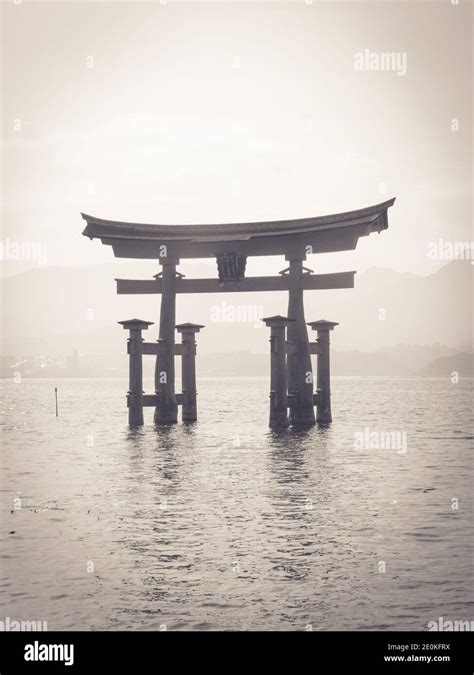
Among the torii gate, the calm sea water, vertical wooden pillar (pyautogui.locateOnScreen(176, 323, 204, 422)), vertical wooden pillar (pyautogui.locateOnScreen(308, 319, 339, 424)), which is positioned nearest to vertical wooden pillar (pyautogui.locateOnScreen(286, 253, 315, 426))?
the torii gate

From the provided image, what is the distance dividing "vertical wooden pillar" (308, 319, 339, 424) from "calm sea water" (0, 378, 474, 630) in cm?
479

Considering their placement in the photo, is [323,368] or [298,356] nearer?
[298,356]

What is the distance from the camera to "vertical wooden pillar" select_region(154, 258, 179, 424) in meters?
25.2

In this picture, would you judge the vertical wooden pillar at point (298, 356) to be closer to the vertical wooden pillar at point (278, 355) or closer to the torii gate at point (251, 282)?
the torii gate at point (251, 282)


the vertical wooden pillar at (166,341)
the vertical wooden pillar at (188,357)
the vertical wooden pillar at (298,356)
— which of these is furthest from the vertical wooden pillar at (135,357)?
the vertical wooden pillar at (298,356)

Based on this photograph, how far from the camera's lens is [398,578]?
28.6 feet

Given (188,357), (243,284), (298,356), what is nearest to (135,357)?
(188,357)

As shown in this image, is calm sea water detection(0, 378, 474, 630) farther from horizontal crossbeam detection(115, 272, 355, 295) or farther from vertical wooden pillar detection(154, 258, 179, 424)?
horizontal crossbeam detection(115, 272, 355, 295)

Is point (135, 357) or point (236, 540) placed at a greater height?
point (135, 357)

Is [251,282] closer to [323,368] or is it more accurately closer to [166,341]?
[166,341]

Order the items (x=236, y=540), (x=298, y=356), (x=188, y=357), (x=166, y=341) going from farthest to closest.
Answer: (x=188, y=357) < (x=166, y=341) < (x=298, y=356) < (x=236, y=540)

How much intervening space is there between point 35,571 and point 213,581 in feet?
6.81

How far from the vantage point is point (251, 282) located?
982 inches

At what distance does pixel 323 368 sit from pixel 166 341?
5.07 meters
